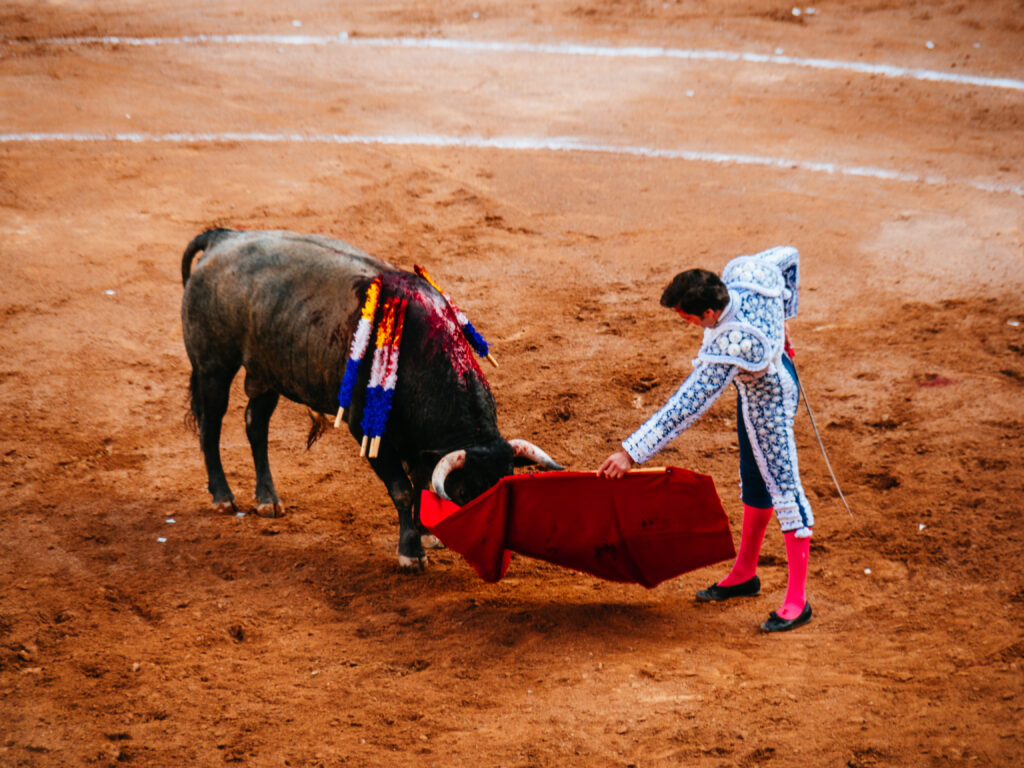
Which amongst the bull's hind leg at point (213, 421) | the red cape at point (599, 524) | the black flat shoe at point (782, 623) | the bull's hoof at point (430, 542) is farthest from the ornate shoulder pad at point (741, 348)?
the bull's hind leg at point (213, 421)

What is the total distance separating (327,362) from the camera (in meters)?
5.36

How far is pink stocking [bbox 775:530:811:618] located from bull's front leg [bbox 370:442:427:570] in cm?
185

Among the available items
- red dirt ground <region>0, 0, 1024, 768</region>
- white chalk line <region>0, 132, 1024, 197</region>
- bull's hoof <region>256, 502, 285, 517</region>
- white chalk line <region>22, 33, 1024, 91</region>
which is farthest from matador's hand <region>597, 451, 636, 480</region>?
white chalk line <region>22, 33, 1024, 91</region>

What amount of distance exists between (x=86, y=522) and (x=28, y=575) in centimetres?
62

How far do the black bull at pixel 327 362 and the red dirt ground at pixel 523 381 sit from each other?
0.49m

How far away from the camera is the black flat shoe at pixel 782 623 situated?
4.70 meters

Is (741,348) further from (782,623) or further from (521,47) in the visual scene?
(521,47)

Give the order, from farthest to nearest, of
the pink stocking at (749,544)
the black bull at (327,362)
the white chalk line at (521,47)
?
the white chalk line at (521,47), the black bull at (327,362), the pink stocking at (749,544)

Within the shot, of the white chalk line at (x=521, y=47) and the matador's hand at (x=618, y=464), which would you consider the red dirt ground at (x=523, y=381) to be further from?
the matador's hand at (x=618, y=464)

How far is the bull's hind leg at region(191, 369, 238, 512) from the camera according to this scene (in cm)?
596

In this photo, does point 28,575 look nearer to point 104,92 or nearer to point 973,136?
A: point 104,92

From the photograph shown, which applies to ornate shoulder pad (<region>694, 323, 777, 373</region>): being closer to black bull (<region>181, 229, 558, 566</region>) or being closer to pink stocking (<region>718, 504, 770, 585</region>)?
pink stocking (<region>718, 504, 770, 585</region>)

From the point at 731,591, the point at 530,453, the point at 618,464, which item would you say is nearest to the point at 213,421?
the point at 530,453

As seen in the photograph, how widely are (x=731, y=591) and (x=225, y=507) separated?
9.67 feet
